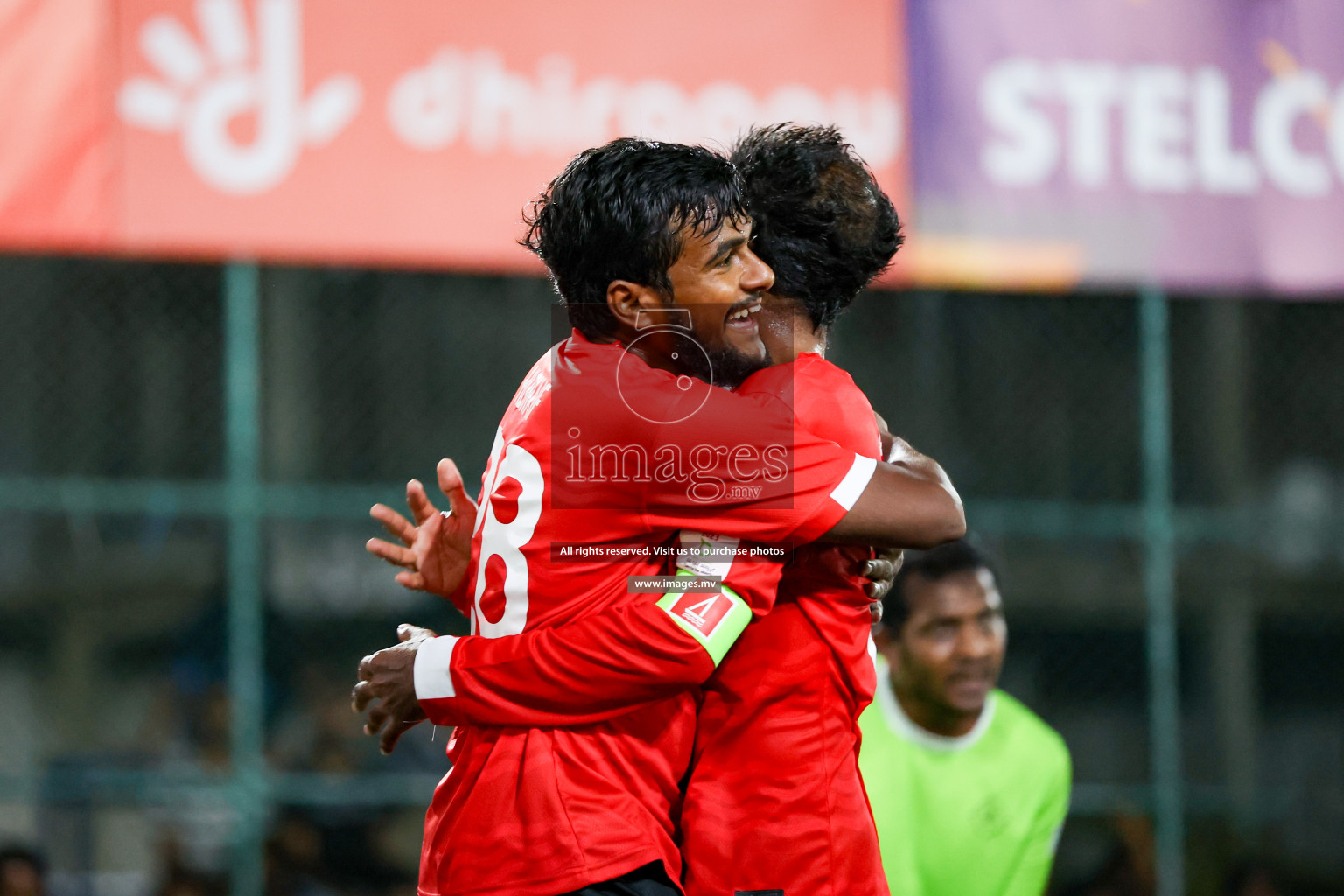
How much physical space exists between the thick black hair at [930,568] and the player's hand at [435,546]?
150 cm

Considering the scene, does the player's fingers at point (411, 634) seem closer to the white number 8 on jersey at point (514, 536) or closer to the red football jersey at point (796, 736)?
the white number 8 on jersey at point (514, 536)

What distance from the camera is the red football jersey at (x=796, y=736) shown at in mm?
2000

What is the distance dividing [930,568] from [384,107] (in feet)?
8.48

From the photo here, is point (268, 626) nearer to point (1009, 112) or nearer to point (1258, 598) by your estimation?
point (1009, 112)

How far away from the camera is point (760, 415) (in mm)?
1941

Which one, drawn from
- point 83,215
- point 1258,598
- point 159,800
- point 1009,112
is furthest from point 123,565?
point 1258,598

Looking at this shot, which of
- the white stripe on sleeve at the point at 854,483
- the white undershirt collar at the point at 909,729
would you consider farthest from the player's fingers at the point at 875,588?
the white undershirt collar at the point at 909,729

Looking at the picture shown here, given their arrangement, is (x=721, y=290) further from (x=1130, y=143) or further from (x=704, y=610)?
(x=1130, y=143)

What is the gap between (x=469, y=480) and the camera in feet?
23.0

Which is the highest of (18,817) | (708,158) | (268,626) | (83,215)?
(83,215)

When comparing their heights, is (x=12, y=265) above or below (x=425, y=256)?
above

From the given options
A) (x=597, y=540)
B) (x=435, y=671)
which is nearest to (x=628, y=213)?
(x=597, y=540)

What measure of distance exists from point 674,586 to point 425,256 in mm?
3122

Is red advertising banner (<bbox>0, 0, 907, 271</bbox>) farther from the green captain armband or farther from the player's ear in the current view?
the green captain armband
